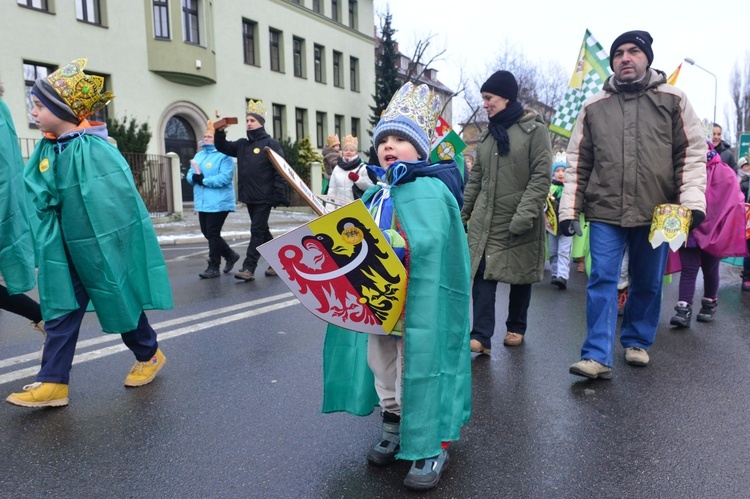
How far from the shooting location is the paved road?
Answer: 2545 mm

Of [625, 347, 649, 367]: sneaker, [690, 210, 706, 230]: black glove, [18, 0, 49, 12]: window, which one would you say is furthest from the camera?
[18, 0, 49, 12]: window

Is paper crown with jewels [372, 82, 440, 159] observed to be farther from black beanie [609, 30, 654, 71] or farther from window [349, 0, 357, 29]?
window [349, 0, 357, 29]

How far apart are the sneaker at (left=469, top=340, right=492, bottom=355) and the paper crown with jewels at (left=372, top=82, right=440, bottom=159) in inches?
81.2

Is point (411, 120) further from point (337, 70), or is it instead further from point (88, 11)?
point (337, 70)

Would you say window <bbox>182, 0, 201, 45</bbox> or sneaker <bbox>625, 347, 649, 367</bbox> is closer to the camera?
sneaker <bbox>625, 347, 649, 367</bbox>

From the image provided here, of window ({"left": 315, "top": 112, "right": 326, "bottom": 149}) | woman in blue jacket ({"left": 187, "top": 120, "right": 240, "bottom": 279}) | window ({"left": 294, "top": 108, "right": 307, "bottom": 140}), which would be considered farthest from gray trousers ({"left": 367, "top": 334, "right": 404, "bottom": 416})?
window ({"left": 315, "top": 112, "right": 326, "bottom": 149})

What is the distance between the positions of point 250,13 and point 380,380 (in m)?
26.2

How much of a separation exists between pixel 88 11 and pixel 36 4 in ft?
5.49

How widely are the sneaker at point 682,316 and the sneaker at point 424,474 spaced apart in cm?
359

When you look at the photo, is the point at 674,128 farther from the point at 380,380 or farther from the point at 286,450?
the point at 286,450

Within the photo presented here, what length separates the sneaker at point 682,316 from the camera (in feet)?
17.3

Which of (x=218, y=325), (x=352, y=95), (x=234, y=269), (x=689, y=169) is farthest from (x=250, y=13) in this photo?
(x=689, y=169)

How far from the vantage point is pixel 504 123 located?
14.1ft

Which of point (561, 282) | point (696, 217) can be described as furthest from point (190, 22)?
point (696, 217)
